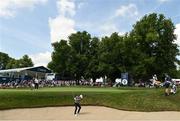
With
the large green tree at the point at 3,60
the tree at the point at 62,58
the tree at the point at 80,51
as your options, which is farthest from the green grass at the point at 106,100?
the large green tree at the point at 3,60

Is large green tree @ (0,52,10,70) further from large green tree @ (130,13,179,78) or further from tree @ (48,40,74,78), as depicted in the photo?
large green tree @ (130,13,179,78)

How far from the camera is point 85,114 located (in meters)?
34.8

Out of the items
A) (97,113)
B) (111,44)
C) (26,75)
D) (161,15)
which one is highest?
(161,15)

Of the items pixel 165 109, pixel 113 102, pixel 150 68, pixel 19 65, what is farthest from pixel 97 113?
pixel 19 65

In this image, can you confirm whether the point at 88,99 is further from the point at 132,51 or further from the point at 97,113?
the point at 132,51

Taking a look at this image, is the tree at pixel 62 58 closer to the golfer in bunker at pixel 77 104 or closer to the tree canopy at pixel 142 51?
the tree canopy at pixel 142 51

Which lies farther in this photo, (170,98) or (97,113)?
(170,98)

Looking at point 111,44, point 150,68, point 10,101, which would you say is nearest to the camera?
point 10,101

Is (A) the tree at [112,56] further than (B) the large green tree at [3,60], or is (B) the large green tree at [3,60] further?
(B) the large green tree at [3,60]

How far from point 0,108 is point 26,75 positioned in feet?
156

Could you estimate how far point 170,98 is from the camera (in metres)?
38.8

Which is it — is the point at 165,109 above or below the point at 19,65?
below

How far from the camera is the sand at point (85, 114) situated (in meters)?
32.9

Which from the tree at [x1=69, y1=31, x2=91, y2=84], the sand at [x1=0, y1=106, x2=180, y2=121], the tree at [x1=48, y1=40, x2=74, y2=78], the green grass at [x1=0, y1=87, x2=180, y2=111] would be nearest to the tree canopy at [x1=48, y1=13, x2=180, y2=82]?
the tree at [x1=69, y1=31, x2=91, y2=84]
